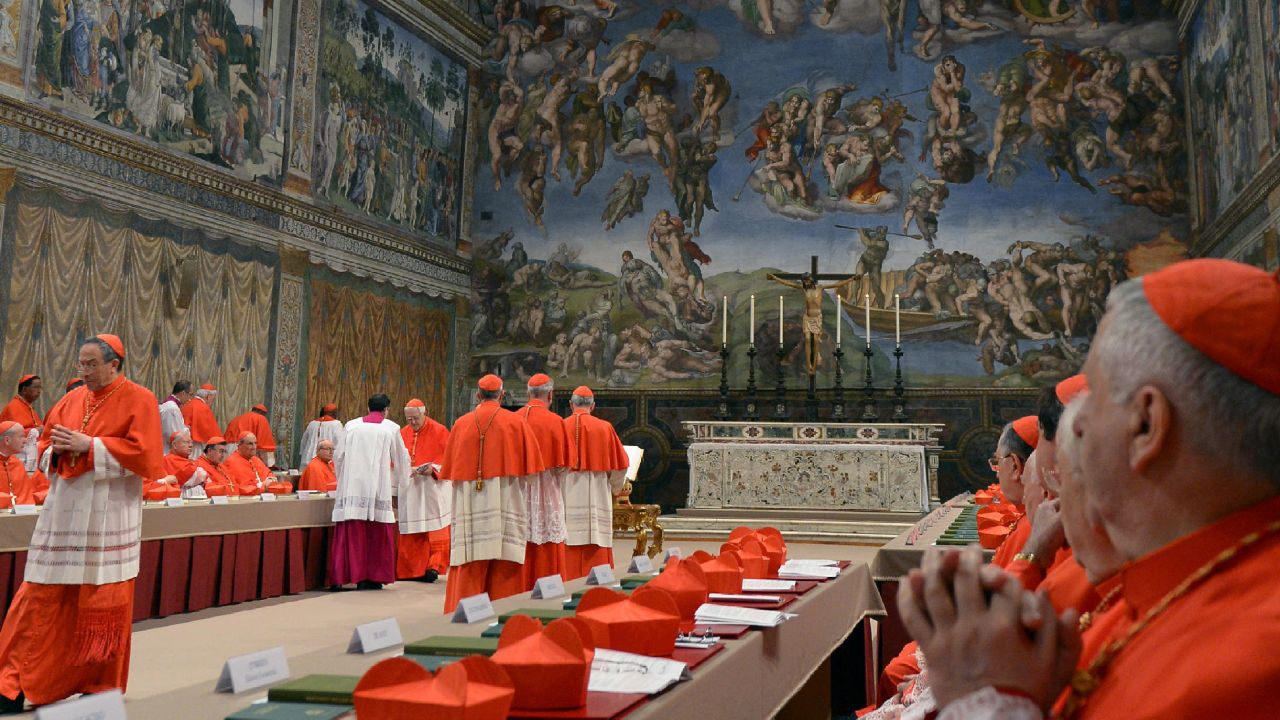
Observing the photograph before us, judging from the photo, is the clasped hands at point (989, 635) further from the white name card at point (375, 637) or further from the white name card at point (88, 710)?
the white name card at point (375, 637)

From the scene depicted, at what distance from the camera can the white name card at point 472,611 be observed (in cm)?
321

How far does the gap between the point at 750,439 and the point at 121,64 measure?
1067 centimetres

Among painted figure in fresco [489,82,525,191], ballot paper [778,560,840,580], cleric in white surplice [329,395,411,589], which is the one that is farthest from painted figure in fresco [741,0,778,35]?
ballot paper [778,560,840,580]

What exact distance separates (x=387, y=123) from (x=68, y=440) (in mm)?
15114

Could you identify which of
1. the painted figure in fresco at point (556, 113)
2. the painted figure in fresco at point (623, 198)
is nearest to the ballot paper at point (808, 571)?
the painted figure in fresco at point (623, 198)

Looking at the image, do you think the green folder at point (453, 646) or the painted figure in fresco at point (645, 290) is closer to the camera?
the green folder at point (453, 646)

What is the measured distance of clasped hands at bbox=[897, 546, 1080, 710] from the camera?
116cm

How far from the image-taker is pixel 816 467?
1598 centimetres

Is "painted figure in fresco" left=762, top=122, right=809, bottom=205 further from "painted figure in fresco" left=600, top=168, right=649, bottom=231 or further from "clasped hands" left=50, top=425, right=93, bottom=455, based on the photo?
"clasped hands" left=50, top=425, right=93, bottom=455

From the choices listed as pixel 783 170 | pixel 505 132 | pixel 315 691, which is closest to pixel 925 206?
pixel 783 170

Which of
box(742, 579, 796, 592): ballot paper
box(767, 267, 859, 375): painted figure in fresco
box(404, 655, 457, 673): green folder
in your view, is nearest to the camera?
box(404, 655, 457, 673): green folder

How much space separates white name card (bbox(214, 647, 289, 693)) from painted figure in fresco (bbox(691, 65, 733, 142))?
20.3 metres

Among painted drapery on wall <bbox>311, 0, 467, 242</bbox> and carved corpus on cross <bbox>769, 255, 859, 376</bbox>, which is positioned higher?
painted drapery on wall <bbox>311, 0, 467, 242</bbox>

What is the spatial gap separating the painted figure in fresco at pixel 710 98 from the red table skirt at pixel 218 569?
13.9 m
